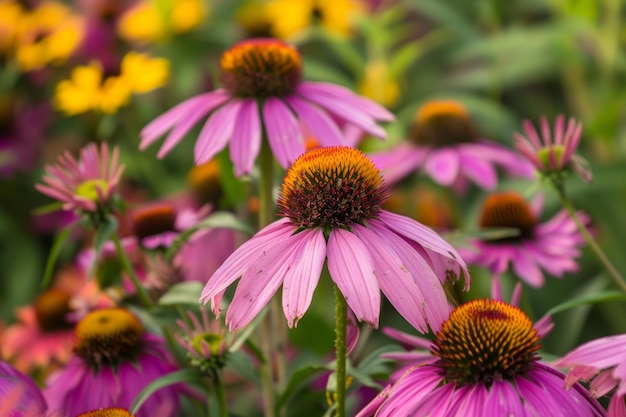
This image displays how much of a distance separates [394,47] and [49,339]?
1.57m

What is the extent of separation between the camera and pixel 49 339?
1213mm

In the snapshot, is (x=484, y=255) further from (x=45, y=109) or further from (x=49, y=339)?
(x=45, y=109)

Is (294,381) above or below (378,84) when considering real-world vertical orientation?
below

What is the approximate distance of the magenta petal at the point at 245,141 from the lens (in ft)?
2.57

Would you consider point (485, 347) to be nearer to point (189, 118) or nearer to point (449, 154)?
point (189, 118)

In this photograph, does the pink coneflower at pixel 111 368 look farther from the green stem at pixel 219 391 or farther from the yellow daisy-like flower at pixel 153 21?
the yellow daisy-like flower at pixel 153 21

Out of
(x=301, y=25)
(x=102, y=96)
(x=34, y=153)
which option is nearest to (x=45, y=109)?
(x=34, y=153)

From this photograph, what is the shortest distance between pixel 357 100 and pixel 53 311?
0.57m

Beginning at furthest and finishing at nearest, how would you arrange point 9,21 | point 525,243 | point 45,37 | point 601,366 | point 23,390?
1. point 9,21
2. point 45,37
3. point 525,243
4. point 23,390
5. point 601,366

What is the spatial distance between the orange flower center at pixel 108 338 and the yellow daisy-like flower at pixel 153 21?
103 centimetres

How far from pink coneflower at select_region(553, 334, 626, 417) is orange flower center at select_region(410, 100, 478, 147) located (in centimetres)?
71

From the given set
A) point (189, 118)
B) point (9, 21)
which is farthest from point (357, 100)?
point (9, 21)

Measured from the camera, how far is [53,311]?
121 cm

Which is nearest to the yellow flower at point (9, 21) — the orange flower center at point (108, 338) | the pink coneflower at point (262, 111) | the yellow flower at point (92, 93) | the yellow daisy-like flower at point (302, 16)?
the yellow flower at point (92, 93)
